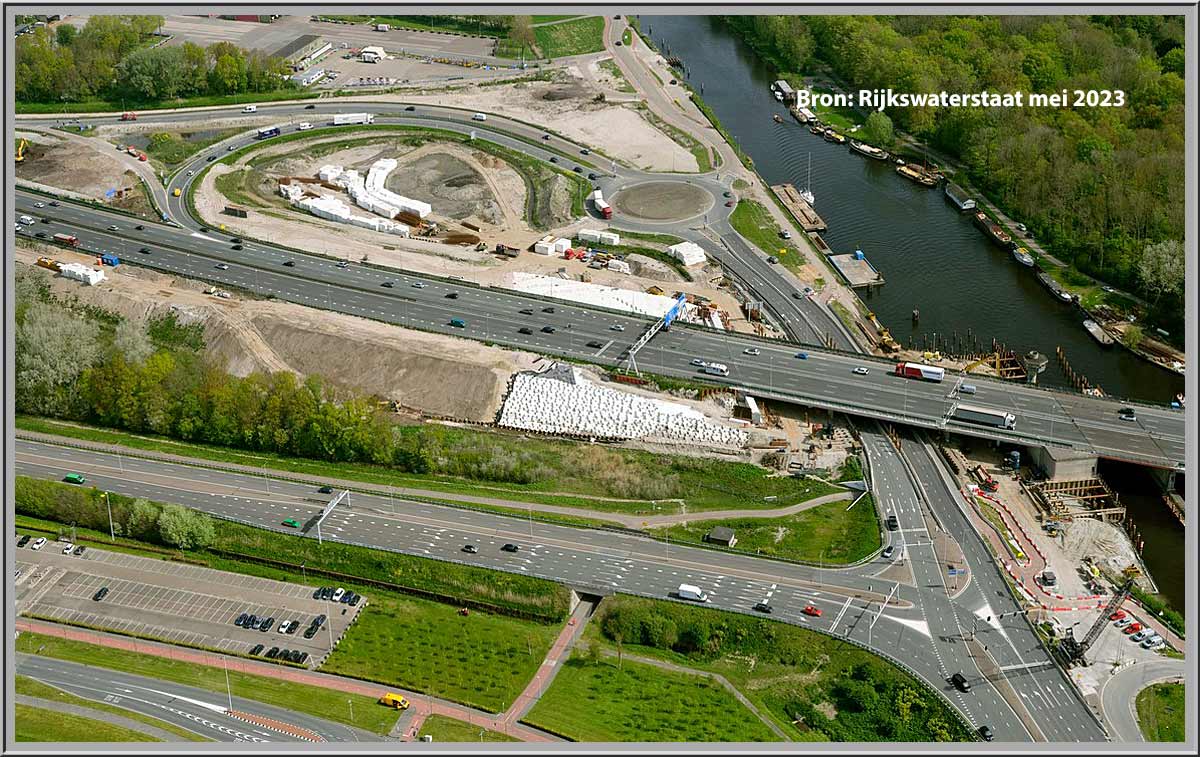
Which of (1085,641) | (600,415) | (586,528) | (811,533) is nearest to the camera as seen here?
(1085,641)

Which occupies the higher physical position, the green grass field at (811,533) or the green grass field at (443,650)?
the green grass field at (811,533)

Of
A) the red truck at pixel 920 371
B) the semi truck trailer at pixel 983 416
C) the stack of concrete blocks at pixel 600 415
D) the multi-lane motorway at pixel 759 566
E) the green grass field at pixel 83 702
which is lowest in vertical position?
the green grass field at pixel 83 702

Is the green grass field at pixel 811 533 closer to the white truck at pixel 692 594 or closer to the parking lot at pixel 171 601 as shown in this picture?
the white truck at pixel 692 594

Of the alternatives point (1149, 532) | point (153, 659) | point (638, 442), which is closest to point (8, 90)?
point (153, 659)

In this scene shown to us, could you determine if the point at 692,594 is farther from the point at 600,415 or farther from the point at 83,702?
the point at 83,702

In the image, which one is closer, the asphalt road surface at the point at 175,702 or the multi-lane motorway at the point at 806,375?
the asphalt road surface at the point at 175,702

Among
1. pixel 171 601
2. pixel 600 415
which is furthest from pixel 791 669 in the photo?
pixel 171 601

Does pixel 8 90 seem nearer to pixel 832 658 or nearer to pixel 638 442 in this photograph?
pixel 638 442

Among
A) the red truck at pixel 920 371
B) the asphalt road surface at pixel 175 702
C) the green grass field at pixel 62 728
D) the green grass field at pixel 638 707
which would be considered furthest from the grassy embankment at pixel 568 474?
the green grass field at pixel 62 728
